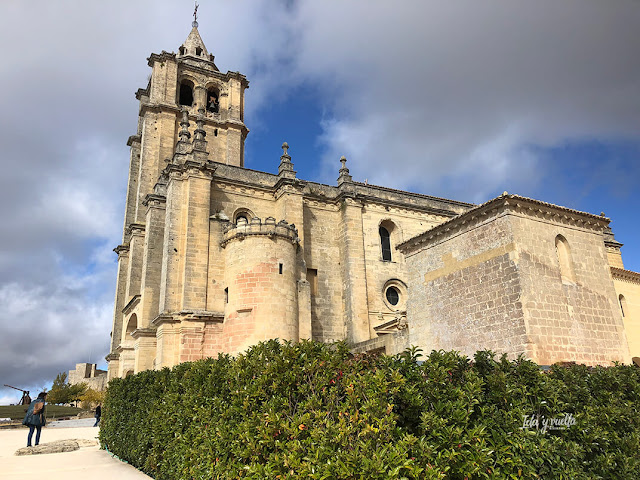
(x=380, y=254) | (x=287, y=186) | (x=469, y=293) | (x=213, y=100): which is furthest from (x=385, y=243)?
(x=213, y=100)

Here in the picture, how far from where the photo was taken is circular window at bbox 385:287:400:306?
23.1 metres

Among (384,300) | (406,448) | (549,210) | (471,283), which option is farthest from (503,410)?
(384,300)

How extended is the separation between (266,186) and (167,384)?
1474 cm

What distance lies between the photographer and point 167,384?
8586mm

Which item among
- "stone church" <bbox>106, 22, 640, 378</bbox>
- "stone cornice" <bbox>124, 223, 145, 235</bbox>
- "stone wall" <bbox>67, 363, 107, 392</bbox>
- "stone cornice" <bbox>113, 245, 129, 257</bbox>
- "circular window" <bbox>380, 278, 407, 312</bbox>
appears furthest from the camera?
"stone wall" <bbox>67, 363, 107, 392</bbox>

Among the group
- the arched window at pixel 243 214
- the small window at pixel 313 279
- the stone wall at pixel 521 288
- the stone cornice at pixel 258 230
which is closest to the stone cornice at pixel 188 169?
the arched window at pixel 243 214

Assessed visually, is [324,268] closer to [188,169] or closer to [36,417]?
[188,169]

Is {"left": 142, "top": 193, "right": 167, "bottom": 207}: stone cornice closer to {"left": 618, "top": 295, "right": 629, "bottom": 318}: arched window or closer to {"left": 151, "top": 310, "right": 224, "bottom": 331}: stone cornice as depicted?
{"left": 151, "top": 310, "right": 224, "bottom": 331}: stone cornice

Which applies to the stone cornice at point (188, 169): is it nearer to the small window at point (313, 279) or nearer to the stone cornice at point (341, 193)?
the stone cornice at point (341, 193)

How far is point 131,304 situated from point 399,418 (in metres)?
21.0

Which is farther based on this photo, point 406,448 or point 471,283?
point 471,283

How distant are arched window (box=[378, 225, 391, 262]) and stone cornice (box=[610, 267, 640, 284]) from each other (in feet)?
33.4

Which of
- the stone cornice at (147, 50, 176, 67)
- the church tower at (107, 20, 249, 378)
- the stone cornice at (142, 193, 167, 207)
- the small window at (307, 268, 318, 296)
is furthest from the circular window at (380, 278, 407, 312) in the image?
the stone cornice at (147, 50, 176, 67)

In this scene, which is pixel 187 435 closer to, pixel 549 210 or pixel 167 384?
pixel 167 384
